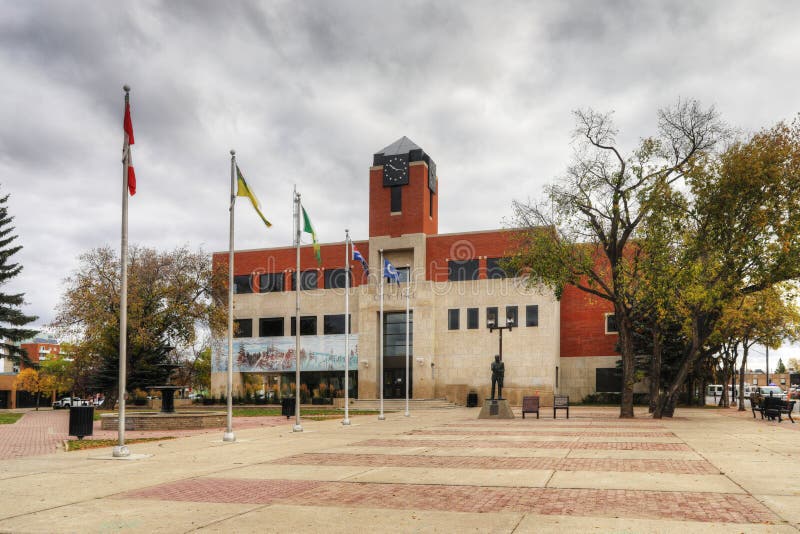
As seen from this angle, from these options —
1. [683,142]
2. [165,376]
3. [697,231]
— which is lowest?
[165,376]

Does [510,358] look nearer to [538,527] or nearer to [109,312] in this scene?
[109,312]

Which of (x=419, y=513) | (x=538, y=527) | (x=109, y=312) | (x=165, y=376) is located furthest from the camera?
(x=165, y=376)

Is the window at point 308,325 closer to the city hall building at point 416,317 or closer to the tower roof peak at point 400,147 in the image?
the city hall building at point 416,317

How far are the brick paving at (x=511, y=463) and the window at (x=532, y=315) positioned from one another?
40236mm

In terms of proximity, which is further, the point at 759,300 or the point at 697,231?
the point at 759,300

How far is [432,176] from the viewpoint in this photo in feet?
209

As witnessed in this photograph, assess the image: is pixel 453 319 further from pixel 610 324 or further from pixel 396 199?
pixel 610 324

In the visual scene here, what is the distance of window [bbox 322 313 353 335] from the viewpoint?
61.3 m

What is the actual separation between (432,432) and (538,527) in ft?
54.2

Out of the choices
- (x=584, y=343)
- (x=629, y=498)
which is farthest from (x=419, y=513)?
(x=584, y=343)

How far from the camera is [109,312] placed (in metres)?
50.6

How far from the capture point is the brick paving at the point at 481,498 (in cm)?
908

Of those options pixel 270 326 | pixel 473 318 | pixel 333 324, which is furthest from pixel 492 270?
pixel 270 326

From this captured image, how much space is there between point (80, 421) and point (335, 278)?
41048 mm
